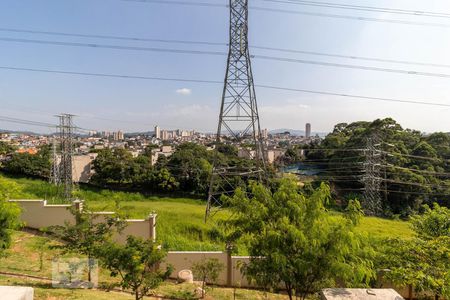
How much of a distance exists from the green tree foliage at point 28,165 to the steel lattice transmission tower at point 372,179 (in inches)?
1326

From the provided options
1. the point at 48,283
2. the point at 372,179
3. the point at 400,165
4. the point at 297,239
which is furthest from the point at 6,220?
the point at 400,165

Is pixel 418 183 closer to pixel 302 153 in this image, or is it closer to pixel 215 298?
pixel 215 298

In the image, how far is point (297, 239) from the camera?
5836 mm

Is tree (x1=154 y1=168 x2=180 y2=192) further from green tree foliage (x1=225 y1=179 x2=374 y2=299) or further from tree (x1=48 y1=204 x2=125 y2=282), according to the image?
green tree foliage (x1=225 y1=179 x2=374 y2=299)

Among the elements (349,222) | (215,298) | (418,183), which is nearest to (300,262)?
(349,222)

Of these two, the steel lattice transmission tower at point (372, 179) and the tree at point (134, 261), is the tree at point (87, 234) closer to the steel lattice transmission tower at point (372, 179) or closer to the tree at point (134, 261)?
the tree at point (134, 261)

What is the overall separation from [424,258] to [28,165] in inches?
1474

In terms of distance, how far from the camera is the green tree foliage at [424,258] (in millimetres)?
6848

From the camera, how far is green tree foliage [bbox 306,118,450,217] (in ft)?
85.9

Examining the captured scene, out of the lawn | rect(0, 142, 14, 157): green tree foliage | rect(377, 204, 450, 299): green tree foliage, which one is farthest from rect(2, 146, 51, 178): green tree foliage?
rect(377, 204, 450, 299): green tree foliage

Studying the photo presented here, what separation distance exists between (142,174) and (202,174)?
6.56m

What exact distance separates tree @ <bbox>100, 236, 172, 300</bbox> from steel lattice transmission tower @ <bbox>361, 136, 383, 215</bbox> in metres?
21.9

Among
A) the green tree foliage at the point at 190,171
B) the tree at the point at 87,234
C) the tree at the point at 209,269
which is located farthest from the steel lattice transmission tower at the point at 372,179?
the tree at the point at 87,234

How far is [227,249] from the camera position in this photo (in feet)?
37.1
